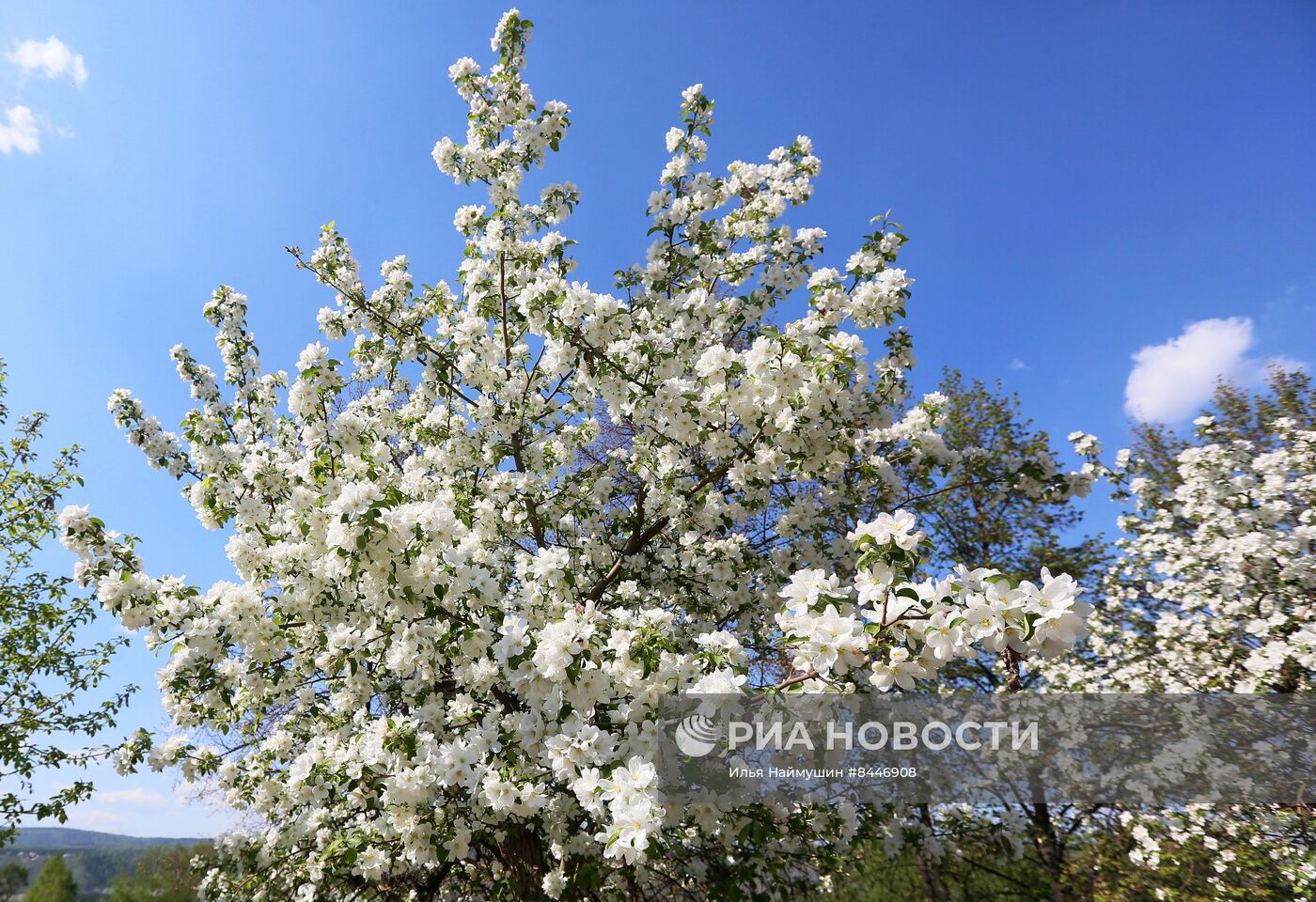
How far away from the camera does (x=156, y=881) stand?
16.8m

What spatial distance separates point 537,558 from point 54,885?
2303cm

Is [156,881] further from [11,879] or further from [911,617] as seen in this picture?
[911,617]

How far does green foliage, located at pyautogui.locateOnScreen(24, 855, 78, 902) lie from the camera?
53.8ft

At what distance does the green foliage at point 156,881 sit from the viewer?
15124 millimetres

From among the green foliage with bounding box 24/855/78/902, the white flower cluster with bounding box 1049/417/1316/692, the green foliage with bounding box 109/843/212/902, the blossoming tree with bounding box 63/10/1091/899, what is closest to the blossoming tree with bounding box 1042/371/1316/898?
the white flower cluster with bounding box 1049/417/1316/692

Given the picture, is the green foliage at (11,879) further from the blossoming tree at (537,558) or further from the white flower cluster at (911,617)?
the white flower cluster at (911,617)

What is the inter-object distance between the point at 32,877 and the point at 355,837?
24222mm

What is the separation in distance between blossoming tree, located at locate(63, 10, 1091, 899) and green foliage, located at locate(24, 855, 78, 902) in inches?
724

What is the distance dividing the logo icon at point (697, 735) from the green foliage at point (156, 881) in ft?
57.6

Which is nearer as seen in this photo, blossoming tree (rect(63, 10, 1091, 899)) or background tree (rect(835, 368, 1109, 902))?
blossoming tree (rect(63, 10, 1091, 899))

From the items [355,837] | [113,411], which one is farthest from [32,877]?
[355,837]

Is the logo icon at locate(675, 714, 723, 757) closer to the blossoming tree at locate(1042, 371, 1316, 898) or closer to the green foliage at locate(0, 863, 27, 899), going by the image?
the blossoming tree at locate(1042, 371, 1316, 898)

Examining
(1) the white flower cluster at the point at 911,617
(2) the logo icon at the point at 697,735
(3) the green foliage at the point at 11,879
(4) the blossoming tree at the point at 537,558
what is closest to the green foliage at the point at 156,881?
(3) the green foliage at the point at 11,879

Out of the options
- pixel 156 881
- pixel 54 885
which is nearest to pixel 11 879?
pixel 54 885
